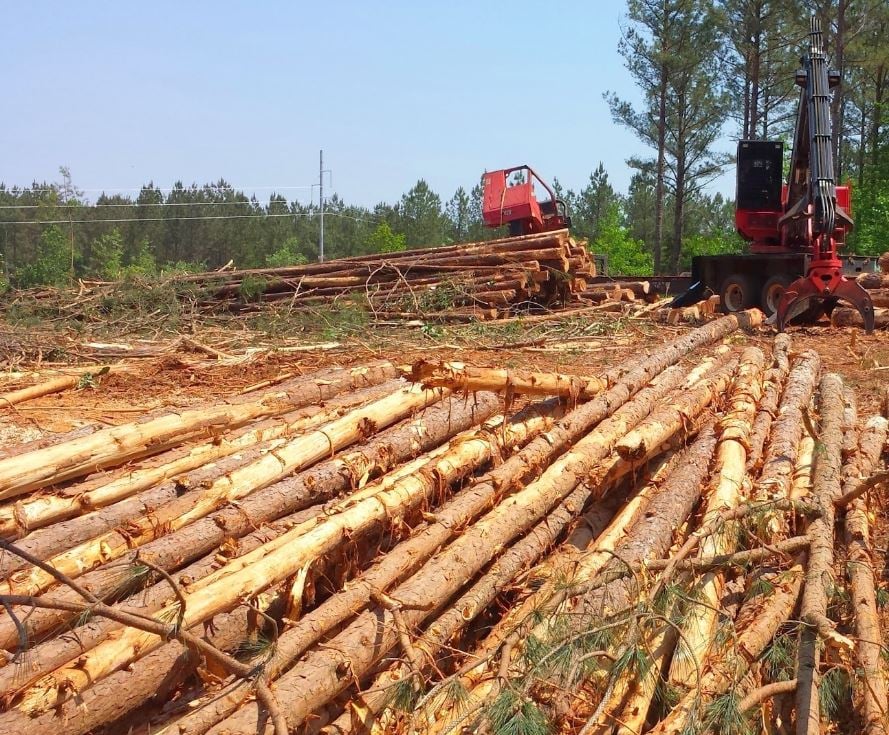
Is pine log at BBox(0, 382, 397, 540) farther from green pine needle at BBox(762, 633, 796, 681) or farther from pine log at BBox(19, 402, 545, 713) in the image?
green pine needle at BBox(762, 633, 796, 681)

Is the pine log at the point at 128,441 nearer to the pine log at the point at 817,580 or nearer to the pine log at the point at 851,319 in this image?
the pine log at the point at 817,580

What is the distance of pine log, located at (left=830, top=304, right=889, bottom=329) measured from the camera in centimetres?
1300

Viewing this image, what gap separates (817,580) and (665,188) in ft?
114

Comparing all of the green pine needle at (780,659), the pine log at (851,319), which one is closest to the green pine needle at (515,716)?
the green pine needle at (780,659)

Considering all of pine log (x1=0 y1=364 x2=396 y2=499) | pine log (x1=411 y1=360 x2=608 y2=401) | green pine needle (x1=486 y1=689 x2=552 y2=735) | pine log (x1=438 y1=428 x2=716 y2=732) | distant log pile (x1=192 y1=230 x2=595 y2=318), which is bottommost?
green pine needle (x1=486 y1=689 x2=552 y2=735)

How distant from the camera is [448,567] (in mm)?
4000

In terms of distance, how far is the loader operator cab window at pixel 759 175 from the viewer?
14.5 m

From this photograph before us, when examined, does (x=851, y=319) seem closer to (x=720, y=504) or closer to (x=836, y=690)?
(x=720, y=504)

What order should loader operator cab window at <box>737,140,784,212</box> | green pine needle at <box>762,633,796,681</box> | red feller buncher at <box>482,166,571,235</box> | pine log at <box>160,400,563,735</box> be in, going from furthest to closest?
1. red feller buncher at <box>482,166,571,235</box>
2. loader operator cab window at <box>737,140,784,212</box>
3. green pine needle at <box>762,633,796,681</box>
4. pine log at <box>160,400,563,735</box>

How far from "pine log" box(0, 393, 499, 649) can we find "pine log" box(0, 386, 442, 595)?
0.08 m

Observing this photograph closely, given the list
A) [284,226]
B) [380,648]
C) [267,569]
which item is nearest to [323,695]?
[380,648]

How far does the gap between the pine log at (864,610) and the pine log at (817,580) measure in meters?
0.12

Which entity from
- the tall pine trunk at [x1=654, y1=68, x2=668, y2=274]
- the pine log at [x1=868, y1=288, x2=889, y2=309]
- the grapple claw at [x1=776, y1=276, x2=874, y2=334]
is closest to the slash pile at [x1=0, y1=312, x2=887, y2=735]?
the grapple claw at [x1=776, y1=276, x2=874, y2=334]

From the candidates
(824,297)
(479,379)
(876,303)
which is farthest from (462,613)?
(876,303)
